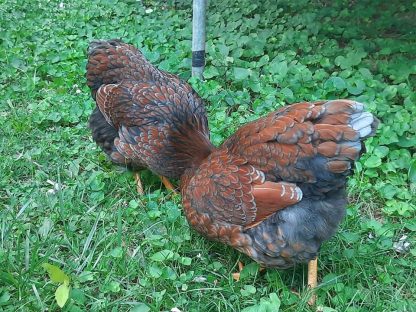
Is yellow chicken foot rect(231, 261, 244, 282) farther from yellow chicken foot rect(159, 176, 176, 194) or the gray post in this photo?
the gray post

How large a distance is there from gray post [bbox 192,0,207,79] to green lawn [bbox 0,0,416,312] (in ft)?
0.39

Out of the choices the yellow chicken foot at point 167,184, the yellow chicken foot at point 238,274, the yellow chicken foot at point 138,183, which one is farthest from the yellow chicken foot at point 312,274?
the yellow chicken foot at point 138,183

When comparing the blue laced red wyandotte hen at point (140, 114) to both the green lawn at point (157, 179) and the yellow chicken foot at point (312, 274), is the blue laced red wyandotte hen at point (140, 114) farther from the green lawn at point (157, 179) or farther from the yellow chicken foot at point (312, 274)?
the yellow chicken foot at point (312, 274)

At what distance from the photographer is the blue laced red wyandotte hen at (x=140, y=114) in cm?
330

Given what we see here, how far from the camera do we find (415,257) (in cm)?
307

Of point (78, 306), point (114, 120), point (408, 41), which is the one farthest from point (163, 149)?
point (408, 41)

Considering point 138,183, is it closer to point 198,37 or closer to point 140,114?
point 140,114

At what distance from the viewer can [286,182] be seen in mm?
2570

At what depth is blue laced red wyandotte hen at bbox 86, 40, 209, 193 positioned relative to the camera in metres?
3.30

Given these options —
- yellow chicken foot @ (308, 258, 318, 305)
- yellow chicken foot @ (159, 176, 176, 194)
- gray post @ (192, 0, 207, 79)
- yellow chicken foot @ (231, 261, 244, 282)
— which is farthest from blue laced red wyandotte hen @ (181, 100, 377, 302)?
gray post @ (192, 0, 207, 79)

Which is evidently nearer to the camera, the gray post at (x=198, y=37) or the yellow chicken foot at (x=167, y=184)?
the yellow chicken foot at (x=167, y=184)

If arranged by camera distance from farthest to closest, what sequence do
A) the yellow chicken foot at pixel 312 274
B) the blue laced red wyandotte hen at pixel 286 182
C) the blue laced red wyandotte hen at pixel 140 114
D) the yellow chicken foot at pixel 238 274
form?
the blue laced red wyandotte hen at pixel 140 114, the yellow chicken foot at pixel 238 274, the yellow chicken foot at pixel 312 274, the blue laced red wyandotte hen at pixel 286 182

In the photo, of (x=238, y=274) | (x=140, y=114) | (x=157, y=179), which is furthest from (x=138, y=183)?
(x=238, y=274)

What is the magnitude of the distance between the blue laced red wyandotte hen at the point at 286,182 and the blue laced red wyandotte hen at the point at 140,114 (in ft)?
1.62
